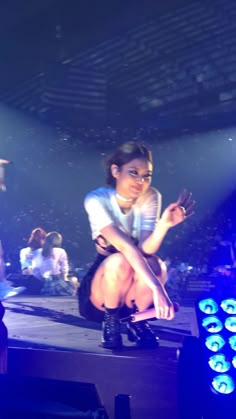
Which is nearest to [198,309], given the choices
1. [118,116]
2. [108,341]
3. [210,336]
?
[210,336]

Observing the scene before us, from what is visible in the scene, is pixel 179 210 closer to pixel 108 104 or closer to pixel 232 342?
pixel 232 342

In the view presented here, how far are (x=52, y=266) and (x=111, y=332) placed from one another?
1459mm

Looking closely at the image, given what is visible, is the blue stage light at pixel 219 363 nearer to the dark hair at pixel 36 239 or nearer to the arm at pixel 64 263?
the arm at pixel 64 263

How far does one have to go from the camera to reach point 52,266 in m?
3.04

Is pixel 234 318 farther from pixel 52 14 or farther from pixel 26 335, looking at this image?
pixel 52 14

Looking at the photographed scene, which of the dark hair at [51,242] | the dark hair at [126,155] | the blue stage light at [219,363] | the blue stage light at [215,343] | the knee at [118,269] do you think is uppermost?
the dark hair at [126,155]

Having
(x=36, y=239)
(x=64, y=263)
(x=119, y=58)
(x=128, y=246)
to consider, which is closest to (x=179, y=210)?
(x=128, y=246)

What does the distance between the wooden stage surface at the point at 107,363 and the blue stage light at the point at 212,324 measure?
0.30 feet

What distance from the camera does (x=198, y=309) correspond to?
1.15 metres

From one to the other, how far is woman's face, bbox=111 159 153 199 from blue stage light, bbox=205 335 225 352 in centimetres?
89

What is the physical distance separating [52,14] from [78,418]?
2518mm

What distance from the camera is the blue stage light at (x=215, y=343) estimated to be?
3.69 ft

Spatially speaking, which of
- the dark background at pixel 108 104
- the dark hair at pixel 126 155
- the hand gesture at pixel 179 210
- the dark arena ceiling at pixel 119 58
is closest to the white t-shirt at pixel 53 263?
the dark background at pixel 108 104

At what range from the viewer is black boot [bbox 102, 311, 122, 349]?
160 cm
